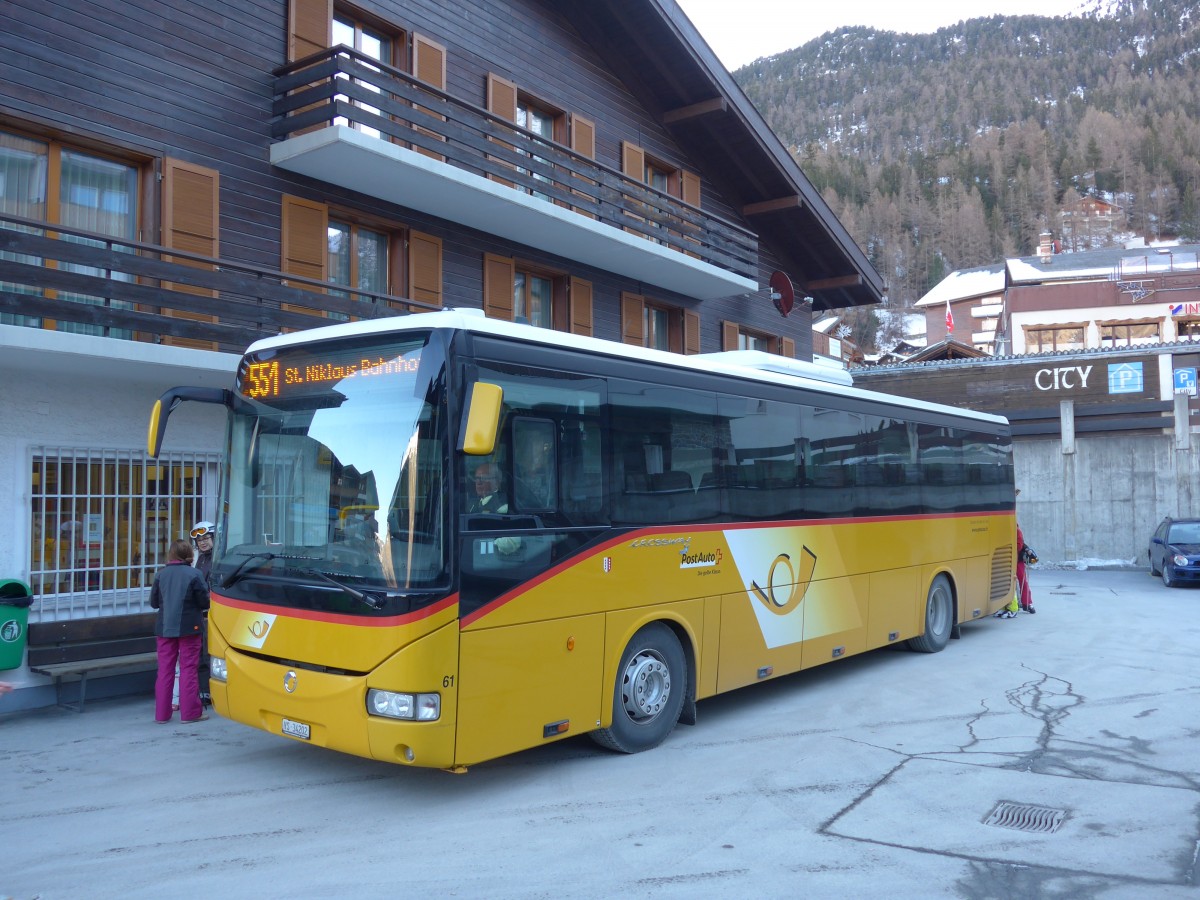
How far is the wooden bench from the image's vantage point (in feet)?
31.8

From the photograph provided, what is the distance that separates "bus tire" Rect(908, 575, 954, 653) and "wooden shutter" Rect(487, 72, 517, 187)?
8.82 meters

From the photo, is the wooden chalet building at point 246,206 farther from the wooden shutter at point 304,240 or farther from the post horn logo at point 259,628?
the post horn logo at point 259,628

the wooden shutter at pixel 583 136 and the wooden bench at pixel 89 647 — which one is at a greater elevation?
the wooden shutter at pixel 583 136

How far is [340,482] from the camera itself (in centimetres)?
658

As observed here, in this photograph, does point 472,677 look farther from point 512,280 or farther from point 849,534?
point 512,280

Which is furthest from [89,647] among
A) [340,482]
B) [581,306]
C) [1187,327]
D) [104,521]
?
[1187,327]

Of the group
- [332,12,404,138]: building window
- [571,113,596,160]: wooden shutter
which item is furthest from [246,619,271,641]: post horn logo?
[571,113,596,160]: wooden shutter

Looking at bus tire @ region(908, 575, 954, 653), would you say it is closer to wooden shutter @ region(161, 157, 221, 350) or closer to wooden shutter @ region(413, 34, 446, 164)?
wooden shutter @ region(413, 34, 446, 164)

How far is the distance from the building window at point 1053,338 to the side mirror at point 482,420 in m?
49.0

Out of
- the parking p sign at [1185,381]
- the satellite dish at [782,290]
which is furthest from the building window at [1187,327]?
the satellite dish at [782,290]

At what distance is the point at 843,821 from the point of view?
6223 mm

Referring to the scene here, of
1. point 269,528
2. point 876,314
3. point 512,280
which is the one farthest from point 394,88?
point 876,314

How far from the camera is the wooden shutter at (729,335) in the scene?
20969 mm

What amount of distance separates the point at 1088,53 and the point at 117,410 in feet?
653
